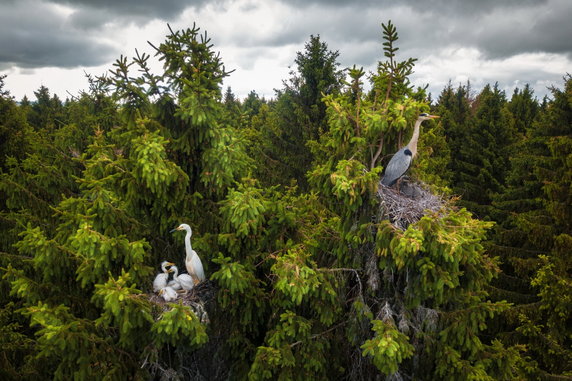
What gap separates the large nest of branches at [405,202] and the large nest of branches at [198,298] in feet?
10.1

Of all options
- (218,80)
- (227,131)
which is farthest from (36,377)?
(218,80)

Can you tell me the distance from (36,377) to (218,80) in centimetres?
742

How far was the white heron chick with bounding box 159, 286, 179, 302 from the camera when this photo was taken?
522 centimetres

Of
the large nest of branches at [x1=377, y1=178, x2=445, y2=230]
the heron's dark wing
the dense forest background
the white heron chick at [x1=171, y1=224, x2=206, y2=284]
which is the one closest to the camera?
the dense forest background

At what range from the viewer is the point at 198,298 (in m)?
5.68

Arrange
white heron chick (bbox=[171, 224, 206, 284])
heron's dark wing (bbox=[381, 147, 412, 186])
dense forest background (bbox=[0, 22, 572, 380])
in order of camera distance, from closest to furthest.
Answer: dense forest background (bbox=[0, 22, 572, 380])
heron's dark wing (bbox=[381, 147, 412, 186])
white heron chick (bbox=[171, 224, 206, 284])

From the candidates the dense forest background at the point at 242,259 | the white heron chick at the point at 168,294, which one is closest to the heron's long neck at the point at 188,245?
the dense forest background at the point at 242,259

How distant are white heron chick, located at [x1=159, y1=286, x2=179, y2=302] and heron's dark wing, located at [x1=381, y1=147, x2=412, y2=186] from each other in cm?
365

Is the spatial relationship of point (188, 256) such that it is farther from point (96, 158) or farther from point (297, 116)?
point (297, 116)

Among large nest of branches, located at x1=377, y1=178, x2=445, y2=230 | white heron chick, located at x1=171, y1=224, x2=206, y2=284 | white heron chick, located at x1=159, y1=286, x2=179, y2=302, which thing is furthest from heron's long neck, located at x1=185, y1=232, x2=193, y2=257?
large nest of branches, located at x1=377, y1=178, x2=445, y2=230

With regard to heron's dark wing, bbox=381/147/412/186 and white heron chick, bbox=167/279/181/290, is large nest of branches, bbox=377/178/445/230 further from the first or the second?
white heron chick, bbox=167/279/181/290

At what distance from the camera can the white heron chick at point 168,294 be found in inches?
205

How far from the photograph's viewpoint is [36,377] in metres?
7.57

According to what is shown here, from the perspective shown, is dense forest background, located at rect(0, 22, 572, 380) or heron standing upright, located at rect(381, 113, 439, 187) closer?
dense forest background, located at rect(0, 22, 572, 380)
